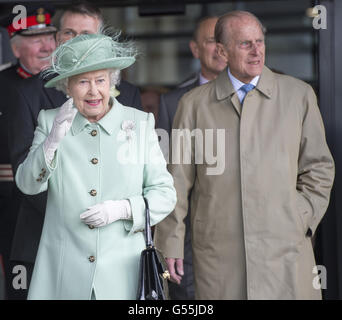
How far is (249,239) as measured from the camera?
3951mm

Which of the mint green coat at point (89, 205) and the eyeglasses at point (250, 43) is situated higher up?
the eyeglasses at point (250, 43)

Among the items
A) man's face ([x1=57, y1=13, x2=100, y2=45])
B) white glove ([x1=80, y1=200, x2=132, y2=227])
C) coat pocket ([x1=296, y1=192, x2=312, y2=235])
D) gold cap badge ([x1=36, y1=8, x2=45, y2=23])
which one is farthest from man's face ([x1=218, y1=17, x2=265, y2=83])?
gold cap badge ([x1=36, y1=8, x2=45, y2=23])

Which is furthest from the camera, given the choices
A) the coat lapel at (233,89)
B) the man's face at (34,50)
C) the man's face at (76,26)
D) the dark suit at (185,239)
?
the man's face at (34,50)

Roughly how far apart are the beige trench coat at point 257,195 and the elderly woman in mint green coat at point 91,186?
53 centimetres

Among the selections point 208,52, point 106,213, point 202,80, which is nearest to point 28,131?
point 106,213

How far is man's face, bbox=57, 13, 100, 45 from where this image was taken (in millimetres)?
4359

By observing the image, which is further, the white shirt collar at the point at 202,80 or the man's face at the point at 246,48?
the white shirt collar at the point at 202,80

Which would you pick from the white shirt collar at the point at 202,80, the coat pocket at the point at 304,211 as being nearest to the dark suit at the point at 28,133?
the white shirt collar at the point at 202,80

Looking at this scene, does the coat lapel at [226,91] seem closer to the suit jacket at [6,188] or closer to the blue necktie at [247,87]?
the blue necktie at [247,87]

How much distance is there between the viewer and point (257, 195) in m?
3.95

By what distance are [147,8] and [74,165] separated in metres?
1.71

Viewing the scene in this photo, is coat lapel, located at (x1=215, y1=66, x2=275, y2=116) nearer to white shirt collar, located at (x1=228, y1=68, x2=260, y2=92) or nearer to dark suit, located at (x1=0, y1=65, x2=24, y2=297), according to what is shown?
white shirt collar, located at (x1=228, y1=68, x2=260, y2=92)

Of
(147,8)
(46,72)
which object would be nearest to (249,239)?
(46,72)

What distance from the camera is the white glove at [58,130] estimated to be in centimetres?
329
